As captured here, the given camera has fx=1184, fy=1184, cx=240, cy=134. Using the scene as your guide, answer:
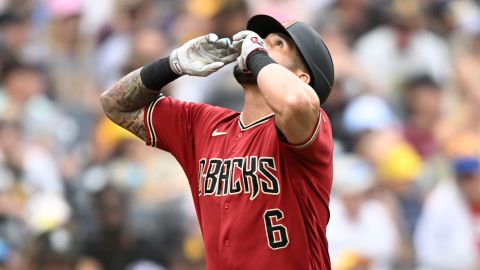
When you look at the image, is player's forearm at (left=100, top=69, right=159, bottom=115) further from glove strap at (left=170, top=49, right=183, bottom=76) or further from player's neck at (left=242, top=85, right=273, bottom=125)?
player's neck at (left=242, top=85, right=273, bottom=125)

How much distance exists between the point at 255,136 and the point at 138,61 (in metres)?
5.22

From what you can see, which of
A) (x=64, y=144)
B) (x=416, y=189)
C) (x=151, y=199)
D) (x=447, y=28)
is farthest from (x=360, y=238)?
(x=447, y=28)

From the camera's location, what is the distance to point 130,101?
5.41 meters

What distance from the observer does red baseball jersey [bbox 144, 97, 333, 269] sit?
4.82 m

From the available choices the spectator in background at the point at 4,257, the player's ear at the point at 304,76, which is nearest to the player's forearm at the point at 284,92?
the player's ear at the point at 304,76

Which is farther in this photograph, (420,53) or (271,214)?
(420,53)

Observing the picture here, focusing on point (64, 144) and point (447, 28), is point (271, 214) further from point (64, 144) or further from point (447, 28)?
point (447, 28)

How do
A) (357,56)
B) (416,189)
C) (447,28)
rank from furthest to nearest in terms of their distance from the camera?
(447,28), (357,56), (416,189)

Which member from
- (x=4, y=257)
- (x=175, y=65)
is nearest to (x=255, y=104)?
(x=175, y=65)

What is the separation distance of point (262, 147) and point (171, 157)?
14.2 feet

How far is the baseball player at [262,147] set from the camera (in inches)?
187

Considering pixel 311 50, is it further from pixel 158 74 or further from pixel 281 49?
pixel 158 74

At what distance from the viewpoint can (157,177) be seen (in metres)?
8.94

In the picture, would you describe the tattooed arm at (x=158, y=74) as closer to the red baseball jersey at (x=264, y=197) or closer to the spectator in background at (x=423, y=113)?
the red baseball jersey at (x=264, y=197)
